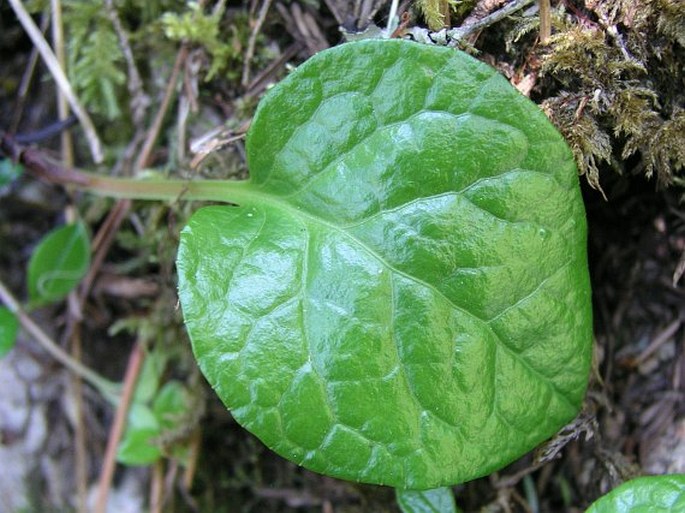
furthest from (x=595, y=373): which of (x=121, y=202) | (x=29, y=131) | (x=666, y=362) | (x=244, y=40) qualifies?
(x=29, y=131)

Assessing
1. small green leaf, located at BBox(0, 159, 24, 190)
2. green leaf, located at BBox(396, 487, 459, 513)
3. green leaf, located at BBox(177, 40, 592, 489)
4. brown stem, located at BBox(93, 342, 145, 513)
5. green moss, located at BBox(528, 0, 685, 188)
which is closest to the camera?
green leaf, located at BBox(177, 40, 592, 489)

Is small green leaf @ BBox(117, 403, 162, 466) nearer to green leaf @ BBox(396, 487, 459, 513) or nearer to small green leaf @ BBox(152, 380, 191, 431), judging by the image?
small green leaf @ BBox(152, 380, 191, 431)

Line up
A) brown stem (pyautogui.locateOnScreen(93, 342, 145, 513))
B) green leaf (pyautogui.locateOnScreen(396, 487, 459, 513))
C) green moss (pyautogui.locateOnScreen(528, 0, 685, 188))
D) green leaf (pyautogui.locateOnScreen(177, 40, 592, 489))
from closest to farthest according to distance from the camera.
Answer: green leaf (pyautogui.locateOnScreen(177, 40, 592, 489)) → green moss (pyautogui.locateOnScreen(528, 0, 685, 188)) → green leaf (pyautogui.locateOnScreen(396, 487, 459, 513)) → brown stem (pyautogui.locateOnScreen(93, 342, 145, 513))

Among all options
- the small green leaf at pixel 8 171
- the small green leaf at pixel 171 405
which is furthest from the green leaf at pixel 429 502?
the small green leaf at pixel 8 171

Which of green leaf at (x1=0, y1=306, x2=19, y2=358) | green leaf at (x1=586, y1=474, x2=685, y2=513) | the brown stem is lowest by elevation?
the brown stem

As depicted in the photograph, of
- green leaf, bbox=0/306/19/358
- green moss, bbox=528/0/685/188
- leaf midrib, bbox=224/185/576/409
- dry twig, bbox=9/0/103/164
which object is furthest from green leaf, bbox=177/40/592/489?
green leaf, bbox=0/306/19/358

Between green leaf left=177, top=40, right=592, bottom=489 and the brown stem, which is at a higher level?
green leaf left=177, top=40, right=592, bottom=489

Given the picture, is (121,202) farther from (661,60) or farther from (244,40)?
(661,60)
